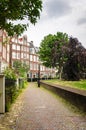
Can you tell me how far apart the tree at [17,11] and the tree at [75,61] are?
115 feet

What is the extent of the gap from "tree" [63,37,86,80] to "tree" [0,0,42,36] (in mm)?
35052

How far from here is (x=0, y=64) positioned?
4553cm

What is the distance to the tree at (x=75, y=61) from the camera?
1737 inches

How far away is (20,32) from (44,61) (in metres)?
60.3

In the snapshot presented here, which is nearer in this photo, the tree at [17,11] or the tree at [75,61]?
the tree at [17,11]

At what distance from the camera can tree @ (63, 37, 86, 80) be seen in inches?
1737

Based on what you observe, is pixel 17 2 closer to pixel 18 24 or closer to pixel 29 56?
pixel 18 24

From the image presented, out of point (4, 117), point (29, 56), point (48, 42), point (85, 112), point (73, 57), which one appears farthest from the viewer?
point (29, 56)

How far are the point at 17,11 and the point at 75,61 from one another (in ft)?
119

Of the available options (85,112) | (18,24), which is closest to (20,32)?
(18,24)

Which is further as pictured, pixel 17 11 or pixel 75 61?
pixel 75 61

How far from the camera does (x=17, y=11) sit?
886 centimetres

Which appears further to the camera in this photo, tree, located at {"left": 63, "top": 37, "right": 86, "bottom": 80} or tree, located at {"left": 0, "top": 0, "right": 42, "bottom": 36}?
tree, located at {"left": 63, "top": 37, "right": 86, "bottom": 80}

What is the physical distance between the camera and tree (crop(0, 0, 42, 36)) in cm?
861
